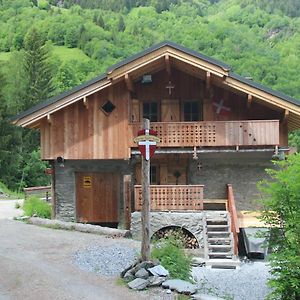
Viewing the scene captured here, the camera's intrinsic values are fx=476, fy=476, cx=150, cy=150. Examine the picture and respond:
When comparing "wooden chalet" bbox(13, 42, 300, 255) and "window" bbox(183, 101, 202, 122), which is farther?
"window" bbox(183, 101, 202, 122)

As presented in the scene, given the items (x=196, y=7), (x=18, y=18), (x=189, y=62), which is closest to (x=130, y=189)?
(x=189, y=62)

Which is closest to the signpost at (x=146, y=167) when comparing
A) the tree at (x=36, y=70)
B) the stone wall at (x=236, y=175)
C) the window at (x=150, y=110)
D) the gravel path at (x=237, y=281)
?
the gravel path at (x=237, y=281)

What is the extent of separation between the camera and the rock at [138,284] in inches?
389

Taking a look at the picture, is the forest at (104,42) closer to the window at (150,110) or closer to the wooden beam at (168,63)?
the window at (150,110)

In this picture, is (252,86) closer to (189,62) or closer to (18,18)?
(189,62)

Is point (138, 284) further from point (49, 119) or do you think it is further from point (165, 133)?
point (49, 119)

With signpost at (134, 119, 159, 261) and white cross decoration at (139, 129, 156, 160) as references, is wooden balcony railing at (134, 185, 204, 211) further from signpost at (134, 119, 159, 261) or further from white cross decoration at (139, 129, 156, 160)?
white cross decoration at (139, 129, 156, 160)

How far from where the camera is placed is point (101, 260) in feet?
41.1

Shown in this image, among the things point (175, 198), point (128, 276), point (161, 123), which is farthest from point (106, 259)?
point (161, 123)

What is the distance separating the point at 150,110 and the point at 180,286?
11883 millimetres

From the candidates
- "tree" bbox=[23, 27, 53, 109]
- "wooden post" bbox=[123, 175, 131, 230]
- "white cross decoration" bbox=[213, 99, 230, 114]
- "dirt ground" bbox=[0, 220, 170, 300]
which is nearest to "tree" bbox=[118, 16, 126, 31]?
"tree" bbox=[23, 27, 53, 109]

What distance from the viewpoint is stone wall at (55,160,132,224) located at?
802 inches

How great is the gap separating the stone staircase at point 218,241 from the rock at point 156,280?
5100 millimetres

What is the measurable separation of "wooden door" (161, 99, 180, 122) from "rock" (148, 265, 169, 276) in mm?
10647
